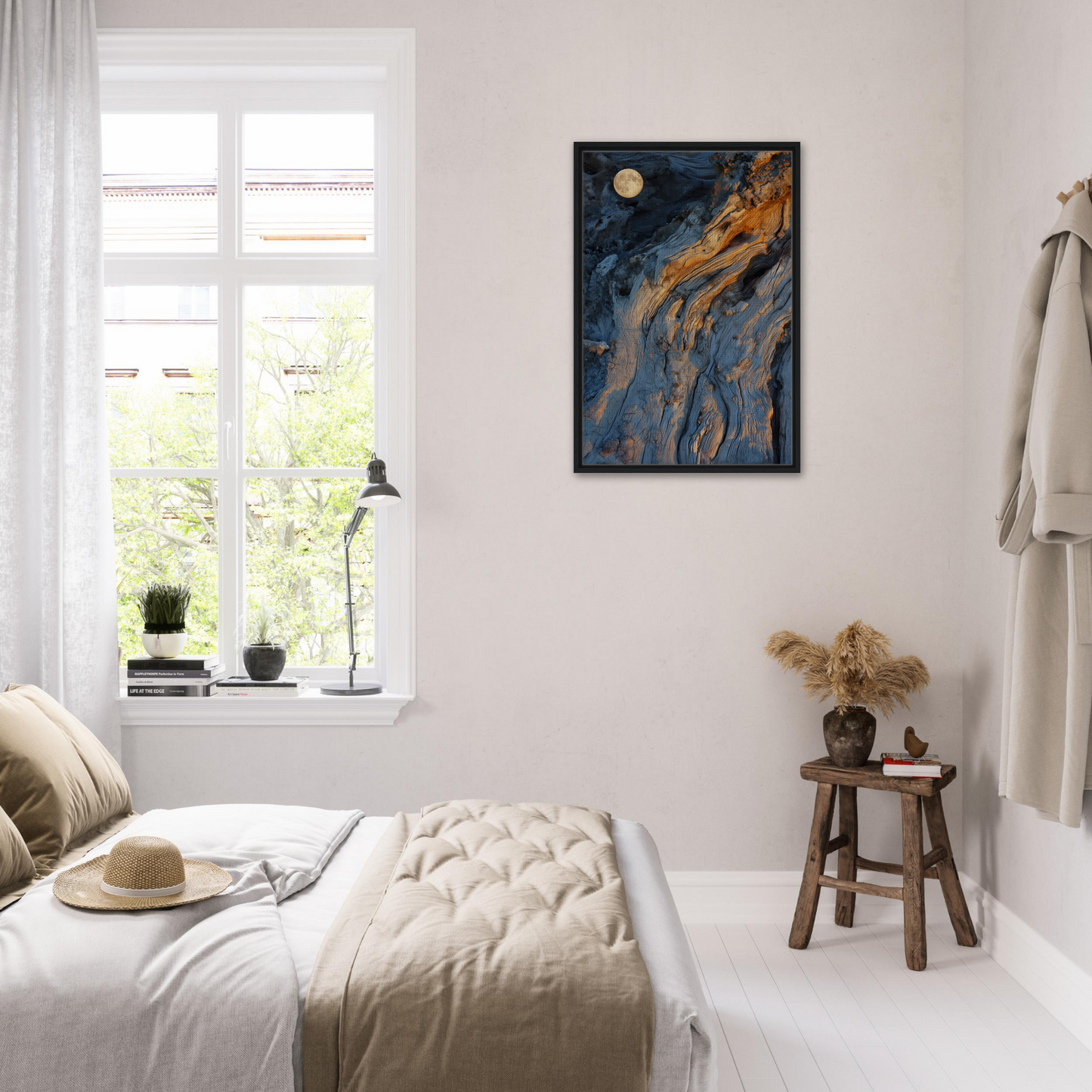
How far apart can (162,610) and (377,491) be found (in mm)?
815

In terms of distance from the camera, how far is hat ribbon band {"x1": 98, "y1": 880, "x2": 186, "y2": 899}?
156 cm

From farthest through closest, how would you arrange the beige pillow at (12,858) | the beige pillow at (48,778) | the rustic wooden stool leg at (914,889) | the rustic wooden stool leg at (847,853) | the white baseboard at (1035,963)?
the rustic wooden stool leg at (847,853)
the rustic wooden stool leg at (914,889)
the white baseboard at (1035,963)
the beige pillow at (48,778)
the beige pillow at (12,858)

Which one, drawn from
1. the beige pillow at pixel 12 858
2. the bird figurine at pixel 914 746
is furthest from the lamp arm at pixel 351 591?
the bird figurine at pixel 914 746

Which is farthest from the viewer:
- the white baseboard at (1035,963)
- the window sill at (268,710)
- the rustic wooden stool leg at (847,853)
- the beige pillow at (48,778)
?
the window sill at (268,710)

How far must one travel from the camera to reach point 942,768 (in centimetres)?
272

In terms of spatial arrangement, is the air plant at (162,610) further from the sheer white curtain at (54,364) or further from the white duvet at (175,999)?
the white duvet at (175,999)

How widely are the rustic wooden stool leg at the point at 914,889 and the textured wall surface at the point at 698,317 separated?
1117 millimetres

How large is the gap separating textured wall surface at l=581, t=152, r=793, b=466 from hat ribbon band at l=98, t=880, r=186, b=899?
71.6 inches

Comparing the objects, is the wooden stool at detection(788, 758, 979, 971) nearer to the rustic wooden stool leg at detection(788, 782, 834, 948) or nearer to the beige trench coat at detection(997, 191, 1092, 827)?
the rustic wooden stool leg at detection(788, 782, 834, 948)

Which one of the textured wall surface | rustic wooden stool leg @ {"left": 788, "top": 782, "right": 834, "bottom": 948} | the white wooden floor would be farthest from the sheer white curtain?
rustic wooden stool leg @ {"left": 788, "top": 782, "right": 834, "bottom": 948}

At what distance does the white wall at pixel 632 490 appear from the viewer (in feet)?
9.81

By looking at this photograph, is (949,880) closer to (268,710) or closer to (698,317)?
(698,317)

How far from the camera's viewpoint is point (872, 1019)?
2.31 metres

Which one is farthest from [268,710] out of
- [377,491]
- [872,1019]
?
[872,1019]
